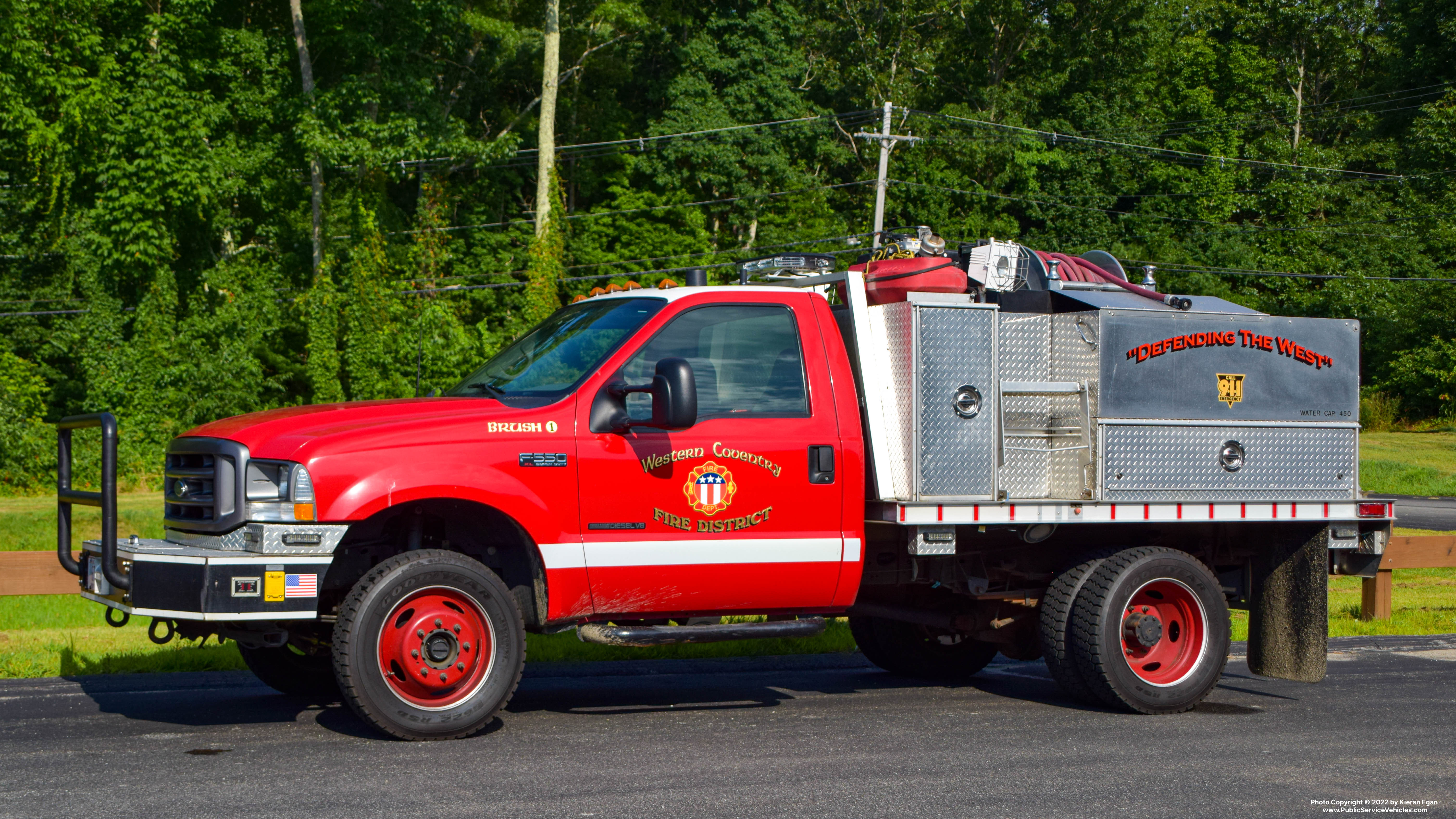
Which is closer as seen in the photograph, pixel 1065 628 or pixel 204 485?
pixel 204 485

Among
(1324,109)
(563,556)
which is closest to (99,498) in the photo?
(563,556)

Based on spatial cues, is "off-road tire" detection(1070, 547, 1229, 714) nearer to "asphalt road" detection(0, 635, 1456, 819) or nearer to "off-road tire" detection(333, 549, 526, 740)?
"asphalt road" detection(0, 635, 1456, 819)

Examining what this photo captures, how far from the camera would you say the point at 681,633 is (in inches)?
272

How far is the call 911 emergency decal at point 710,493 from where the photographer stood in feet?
23.0

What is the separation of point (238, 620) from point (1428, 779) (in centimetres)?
538

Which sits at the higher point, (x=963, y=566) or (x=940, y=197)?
(x=940, y=197)

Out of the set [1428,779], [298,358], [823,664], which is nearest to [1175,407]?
[1428,779]

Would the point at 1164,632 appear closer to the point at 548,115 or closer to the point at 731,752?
the point at 731,752

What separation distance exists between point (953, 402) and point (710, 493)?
4.76ft

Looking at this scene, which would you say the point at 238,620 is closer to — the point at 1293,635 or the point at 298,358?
the point at 1293,635

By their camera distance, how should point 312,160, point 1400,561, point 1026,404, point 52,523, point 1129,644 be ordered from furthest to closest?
1. point 312,160
2. point 52,523
3. point 1400,561
4. point 1129,644
5. point 1026,404

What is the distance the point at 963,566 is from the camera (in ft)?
26.8

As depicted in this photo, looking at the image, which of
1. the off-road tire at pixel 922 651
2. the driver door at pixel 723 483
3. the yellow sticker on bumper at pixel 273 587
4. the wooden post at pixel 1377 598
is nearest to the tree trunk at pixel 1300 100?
the wooden post at pixel 1377 598

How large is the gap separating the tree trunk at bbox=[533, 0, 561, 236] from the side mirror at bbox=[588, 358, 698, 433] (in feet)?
94.5
